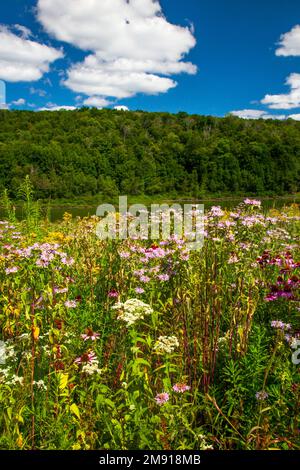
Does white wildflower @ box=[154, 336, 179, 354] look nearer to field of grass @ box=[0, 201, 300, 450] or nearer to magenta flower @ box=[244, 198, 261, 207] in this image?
field of grass @ box=[0, 201, 300, 450]

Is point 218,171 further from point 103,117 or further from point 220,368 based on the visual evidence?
point 220,368

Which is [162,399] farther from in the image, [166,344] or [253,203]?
[253,203]

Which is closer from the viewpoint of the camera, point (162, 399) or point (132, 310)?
point (162, 399)

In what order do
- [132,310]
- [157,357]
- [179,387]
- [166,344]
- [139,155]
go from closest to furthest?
1. [179,387]
2. [166,344]
3. [132,310]
4. [157,357]
5. [139,155]

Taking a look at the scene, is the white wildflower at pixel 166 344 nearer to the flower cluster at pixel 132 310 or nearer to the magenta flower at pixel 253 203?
the flower cluster at pixel 132 310

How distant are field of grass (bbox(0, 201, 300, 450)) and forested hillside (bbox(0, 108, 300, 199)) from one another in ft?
259

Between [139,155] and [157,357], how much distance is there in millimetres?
117972

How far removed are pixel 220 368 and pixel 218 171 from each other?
374 feet

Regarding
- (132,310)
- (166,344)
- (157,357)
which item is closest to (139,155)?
(157,357)

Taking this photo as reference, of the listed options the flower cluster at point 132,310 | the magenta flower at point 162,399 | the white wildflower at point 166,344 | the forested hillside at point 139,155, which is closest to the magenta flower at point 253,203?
the flower cluster at point 132,310

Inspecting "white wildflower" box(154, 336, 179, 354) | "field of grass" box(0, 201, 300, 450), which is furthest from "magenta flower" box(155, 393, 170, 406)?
"white wildflower" box(154, 336, 179, 354)

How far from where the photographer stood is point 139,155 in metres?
118

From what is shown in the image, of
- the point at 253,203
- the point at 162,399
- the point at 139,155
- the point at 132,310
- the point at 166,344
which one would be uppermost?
the point at 139,155

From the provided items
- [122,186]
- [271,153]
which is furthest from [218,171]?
[122,186]
